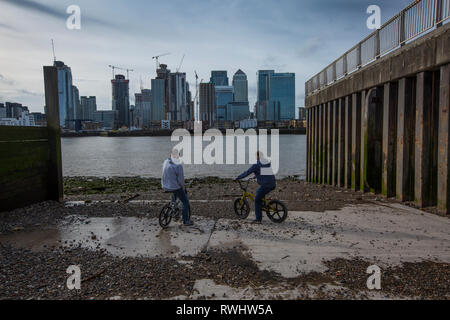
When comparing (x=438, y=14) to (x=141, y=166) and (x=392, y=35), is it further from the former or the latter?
(x=141, y=166)

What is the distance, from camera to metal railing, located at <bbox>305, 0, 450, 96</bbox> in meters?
9.55

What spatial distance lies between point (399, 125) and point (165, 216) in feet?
28.1

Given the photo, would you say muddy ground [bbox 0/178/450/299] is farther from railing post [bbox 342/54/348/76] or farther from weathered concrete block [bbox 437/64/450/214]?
railing post [bbox 342/54/348/76]

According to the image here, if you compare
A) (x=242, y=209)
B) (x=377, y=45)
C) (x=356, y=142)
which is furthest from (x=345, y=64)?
(x=242, y=209)

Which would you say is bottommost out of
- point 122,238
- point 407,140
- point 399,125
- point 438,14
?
point 122,238

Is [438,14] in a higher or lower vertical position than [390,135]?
higher

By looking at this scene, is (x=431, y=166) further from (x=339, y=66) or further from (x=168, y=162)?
(x=339, y=66)

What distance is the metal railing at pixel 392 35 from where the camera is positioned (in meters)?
9.55

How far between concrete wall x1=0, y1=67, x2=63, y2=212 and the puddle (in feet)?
9.20

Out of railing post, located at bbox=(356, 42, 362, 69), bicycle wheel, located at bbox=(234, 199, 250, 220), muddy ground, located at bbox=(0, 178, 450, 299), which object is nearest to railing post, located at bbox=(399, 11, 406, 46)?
railing post, located at bbox=(356, 42, 362, 69)

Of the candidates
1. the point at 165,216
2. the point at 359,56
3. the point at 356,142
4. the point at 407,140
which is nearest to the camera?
the point at 165,216

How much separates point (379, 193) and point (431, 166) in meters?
3.33

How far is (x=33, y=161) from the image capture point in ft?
37.3
